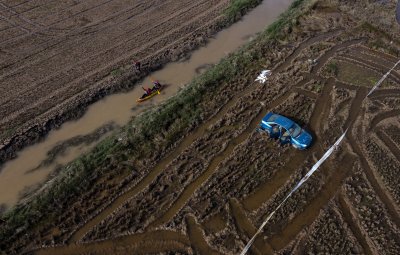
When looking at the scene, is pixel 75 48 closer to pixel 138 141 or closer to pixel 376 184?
pixel 138 141

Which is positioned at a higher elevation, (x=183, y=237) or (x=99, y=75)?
(x=99, y=75)

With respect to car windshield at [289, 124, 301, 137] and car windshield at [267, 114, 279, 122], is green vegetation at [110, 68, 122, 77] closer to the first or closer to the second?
car windshield at [267, 114, 279, 122]

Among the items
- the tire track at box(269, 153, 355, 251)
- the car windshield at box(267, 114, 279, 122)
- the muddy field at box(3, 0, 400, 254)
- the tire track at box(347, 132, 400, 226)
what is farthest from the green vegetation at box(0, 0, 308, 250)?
the tire track at box(347, 132, 400, 226)

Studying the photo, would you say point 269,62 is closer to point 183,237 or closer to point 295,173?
point 295,173

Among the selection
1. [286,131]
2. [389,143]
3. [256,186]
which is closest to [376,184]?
[389,143]

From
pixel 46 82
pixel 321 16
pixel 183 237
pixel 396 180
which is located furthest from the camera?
pixel 321 16

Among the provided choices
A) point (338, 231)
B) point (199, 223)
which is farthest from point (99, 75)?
point (338, 231)

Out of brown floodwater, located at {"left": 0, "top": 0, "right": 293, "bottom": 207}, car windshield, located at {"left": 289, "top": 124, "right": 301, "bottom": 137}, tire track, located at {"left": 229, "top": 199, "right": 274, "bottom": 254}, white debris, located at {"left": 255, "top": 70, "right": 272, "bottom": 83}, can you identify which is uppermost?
brown floodwater, located at {"left": 0, "top": 0, "right": 293, "bottom": 207}
